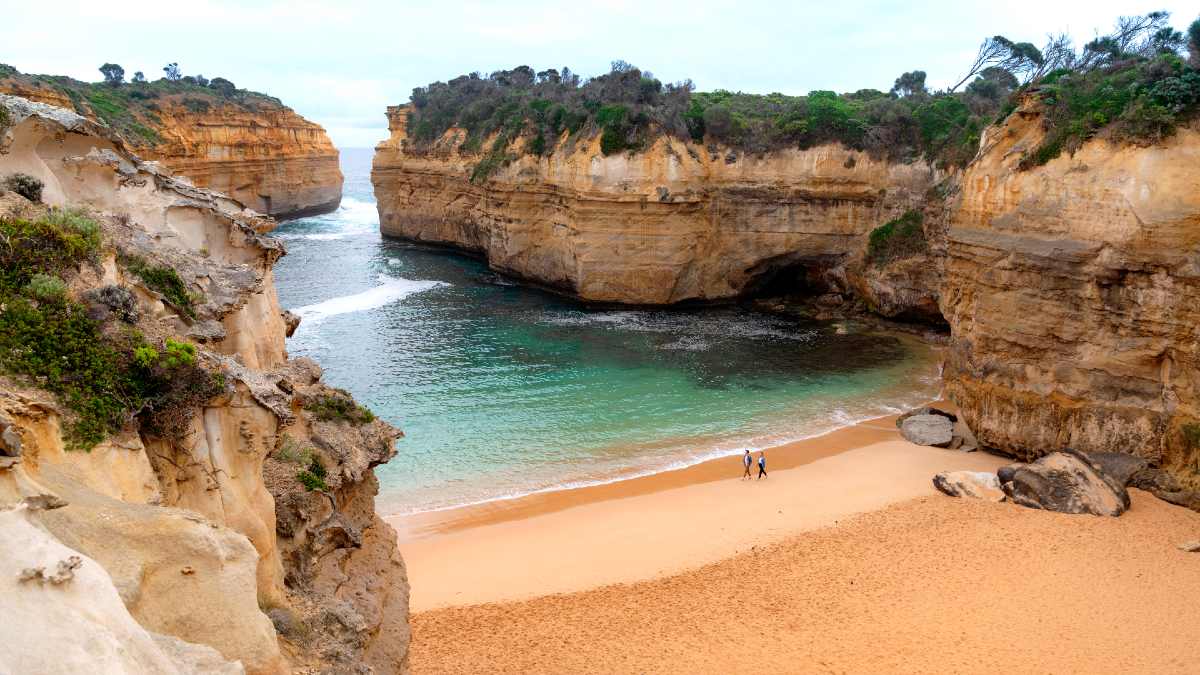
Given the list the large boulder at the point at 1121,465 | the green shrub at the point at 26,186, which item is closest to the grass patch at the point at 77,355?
the green shrub at the point at 26,186

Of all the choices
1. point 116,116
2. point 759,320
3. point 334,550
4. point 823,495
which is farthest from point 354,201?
point 334,550

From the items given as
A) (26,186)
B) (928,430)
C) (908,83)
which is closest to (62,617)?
(26,186)

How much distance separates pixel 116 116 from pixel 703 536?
50031 millimetres

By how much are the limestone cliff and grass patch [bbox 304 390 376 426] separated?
43mm

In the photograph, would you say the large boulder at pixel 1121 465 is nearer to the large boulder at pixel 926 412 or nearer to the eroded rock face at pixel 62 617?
the large boulder at pixel 926 412

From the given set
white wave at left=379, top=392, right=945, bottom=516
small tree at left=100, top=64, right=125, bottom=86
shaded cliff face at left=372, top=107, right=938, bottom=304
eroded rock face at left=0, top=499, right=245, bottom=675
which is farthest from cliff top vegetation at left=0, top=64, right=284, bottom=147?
eroded rock face at left=0, top=499, right=245, bottom=675

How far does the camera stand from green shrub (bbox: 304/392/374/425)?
9422 mm

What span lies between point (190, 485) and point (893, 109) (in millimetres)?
34136

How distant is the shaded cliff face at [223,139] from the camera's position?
4856cm

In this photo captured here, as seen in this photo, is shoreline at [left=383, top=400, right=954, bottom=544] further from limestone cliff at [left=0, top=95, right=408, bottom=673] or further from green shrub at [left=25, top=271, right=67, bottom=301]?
green shrub at [left=25, top=271, right=67, bottom=301]

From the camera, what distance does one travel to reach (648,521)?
16438 mm

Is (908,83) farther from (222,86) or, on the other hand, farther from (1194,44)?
(222,86)

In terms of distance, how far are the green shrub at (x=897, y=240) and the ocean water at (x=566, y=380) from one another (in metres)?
3.21

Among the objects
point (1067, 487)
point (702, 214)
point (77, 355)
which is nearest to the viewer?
point (77, 355)
